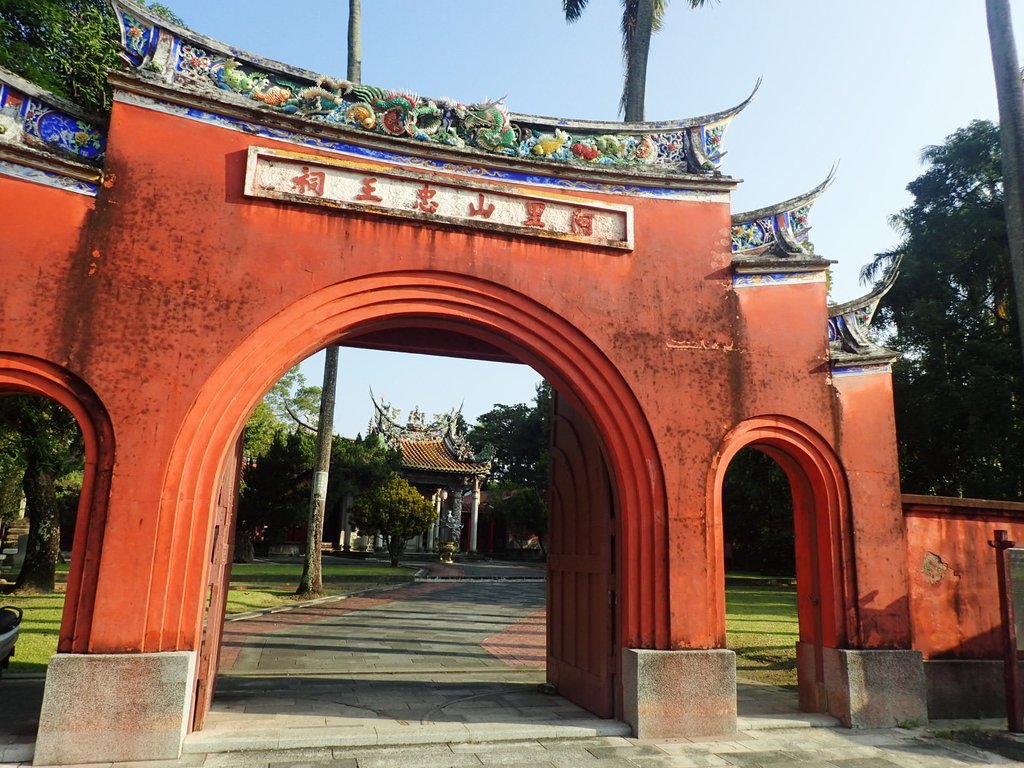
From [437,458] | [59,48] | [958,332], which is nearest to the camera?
[59,48]

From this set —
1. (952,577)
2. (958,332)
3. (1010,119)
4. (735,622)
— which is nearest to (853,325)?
(952,577)

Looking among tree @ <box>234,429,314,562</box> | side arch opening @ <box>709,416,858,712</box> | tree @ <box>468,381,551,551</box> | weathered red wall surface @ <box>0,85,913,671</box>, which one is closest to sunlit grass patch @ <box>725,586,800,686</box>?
side arch opening @ <box>709,416,858,712</box>

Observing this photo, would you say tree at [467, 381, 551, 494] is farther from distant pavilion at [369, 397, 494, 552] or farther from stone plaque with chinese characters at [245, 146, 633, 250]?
stone plaque with chinese characters at [245, 146, 633, 250]

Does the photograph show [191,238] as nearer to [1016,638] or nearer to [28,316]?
[28,316]

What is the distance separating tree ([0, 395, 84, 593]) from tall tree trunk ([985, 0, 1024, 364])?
1351cm

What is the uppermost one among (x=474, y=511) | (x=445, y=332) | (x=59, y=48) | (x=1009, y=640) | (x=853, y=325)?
(x=59, y=48)

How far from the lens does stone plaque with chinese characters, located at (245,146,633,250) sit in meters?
5.98

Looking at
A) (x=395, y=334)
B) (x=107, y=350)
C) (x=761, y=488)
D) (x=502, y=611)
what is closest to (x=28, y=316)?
(x=107, y=350)

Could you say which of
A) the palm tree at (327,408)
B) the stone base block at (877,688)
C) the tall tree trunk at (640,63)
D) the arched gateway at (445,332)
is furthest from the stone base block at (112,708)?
the tall tree trunk at (640,63)

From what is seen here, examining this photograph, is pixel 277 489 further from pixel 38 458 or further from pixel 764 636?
pixel 764 636

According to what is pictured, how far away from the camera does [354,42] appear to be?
47.0 ft

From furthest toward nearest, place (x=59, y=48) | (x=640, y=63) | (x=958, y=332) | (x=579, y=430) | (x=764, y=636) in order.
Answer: (x=958, y=332) → (x=640, y=63) → (x=764, y=636) → (x=59, y=48) → (x=579, y=430)

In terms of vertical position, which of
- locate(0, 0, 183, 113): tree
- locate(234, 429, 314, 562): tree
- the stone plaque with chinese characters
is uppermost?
locate(0, 0, 183, 113): tree

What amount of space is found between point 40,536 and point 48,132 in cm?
1127
